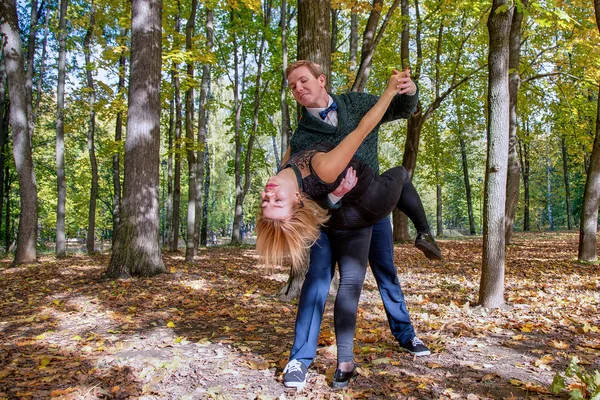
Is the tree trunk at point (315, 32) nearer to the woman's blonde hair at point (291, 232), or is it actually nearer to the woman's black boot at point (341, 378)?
the woman's black boot at point (341, 378)

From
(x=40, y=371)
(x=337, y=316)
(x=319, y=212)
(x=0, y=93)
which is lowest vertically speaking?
(x=40, y=371)

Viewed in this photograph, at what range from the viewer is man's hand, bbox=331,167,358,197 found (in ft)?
8.72

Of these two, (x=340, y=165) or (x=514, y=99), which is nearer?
(x=340, y=165)

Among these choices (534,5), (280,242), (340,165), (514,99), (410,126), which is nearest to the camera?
(340,165)

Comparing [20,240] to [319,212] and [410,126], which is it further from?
[410,126]

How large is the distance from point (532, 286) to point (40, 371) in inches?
255

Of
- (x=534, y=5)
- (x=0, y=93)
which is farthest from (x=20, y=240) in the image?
(x=534, y=5)

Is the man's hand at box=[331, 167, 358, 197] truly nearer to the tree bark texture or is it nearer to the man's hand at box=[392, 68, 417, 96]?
the man's hand at box=[392, 68, 417, 96]

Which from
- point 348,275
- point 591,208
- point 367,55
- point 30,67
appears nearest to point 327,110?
point 348,275

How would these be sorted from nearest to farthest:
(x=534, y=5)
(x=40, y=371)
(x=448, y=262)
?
(x=40, y=371), (x=534, y=5), (x=448, y=262)

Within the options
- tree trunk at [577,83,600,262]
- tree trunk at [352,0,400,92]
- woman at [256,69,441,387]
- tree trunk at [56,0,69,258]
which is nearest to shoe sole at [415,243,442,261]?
woman at [256,69,441,387]

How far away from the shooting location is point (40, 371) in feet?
10.8

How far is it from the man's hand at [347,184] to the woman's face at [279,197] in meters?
0.27

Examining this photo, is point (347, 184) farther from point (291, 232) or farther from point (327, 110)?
point (327, 110)
